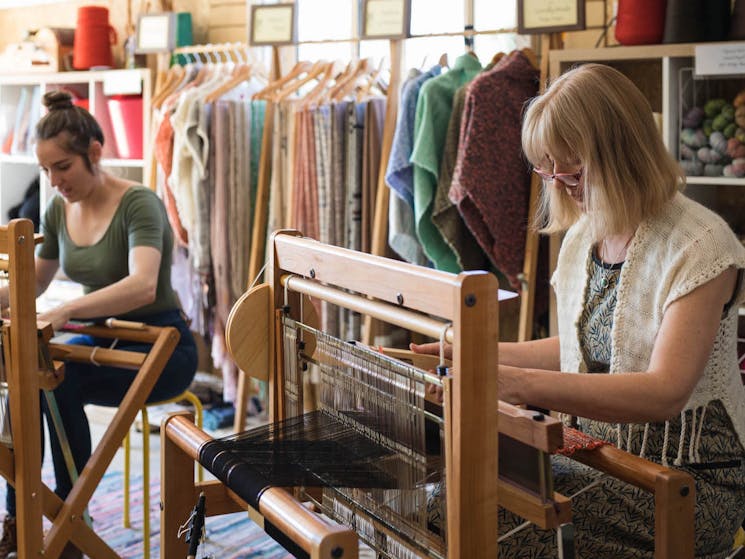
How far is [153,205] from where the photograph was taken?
2779mm

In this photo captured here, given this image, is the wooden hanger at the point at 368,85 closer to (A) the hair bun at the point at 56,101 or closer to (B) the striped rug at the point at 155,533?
(A) the hair bun at the point at 56,101

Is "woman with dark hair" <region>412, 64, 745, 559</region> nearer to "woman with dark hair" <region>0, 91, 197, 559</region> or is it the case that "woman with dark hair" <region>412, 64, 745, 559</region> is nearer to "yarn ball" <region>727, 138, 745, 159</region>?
"yarn ball" <region>727, 138, 745, 159</region>

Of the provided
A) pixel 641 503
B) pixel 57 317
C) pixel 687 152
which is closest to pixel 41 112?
pixel 57 317

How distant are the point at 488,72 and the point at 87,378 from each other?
58.5 inches

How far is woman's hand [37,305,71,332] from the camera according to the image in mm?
2385

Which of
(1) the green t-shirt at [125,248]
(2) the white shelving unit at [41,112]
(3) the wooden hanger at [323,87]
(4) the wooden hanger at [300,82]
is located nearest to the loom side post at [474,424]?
(1) the green t-shirt at [125,248]

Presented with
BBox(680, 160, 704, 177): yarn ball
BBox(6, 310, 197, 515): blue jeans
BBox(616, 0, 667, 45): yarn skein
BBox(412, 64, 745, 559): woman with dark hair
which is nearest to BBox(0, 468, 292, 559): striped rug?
BBox(6, 310, 197, 515): blue jeans

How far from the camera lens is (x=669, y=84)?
2.75 metres

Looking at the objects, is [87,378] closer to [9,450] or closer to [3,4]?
[9,450]

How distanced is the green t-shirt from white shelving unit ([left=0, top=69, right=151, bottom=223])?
1.20 meters

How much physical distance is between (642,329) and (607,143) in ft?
1.06

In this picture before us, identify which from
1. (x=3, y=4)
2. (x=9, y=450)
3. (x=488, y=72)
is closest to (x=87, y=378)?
(x=9, y=450)

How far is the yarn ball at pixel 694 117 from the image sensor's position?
2.72 meters

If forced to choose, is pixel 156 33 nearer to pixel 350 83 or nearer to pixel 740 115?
pixel 350 83
